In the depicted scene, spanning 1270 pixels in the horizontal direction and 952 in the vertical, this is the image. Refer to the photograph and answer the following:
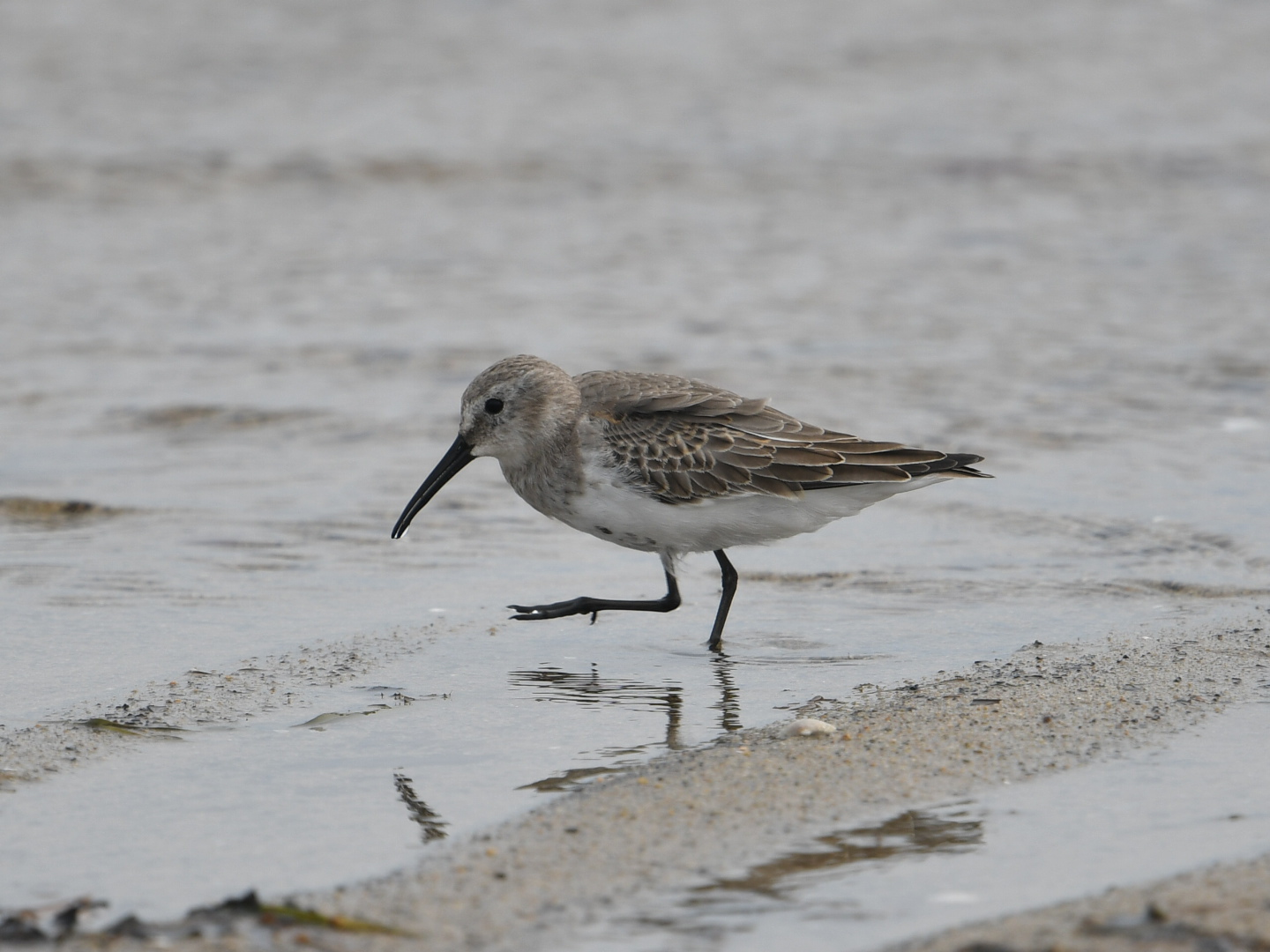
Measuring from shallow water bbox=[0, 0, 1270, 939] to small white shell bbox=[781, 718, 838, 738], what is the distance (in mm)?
379

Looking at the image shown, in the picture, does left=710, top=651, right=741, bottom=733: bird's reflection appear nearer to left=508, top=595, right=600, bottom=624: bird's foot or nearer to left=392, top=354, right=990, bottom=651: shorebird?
left=392, top=354, right=990, bottom=651: shorebird

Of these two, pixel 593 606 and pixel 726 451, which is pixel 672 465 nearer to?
pixel 726 451

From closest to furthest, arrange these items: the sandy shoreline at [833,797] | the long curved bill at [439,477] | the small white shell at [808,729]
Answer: the sandy shoreline at [833,797], the small white shell at [808,729], the long curved bill at [439,477]

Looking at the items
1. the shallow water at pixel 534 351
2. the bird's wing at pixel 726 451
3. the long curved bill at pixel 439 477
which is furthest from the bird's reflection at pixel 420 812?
the long curved bill at pixel 439 477

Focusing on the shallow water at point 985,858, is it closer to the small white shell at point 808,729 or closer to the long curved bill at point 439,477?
the small white shell at point 808,729

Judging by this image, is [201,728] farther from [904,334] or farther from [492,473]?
[904,334]

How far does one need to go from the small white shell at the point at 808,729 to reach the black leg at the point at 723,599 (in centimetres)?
110

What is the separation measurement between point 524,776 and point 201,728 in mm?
1069

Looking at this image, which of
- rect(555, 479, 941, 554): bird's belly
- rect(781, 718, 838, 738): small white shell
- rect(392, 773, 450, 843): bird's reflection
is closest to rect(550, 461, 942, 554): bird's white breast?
rect(555, 479, 941, 554): bird's belly

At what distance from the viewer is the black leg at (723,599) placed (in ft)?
19.3

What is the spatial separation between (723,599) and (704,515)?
1.13 ft

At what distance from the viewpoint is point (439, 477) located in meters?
6.49

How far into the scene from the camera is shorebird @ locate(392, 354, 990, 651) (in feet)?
19.3

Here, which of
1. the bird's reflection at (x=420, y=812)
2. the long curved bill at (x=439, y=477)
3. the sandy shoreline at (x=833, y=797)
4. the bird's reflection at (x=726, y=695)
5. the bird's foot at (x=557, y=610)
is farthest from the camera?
the long curved bill at (x=439, y=477)
